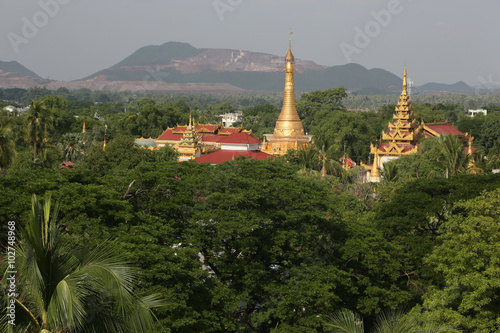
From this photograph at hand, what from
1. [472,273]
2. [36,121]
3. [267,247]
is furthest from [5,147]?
[472,273]

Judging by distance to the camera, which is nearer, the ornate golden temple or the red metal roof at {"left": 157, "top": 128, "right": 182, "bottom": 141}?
the ornate golden temple

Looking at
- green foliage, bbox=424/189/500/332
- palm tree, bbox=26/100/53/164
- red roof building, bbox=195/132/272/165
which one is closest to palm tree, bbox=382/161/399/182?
red roof building, bbox=195/132/272/165

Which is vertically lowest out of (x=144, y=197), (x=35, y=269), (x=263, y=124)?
(x=263, y=124)

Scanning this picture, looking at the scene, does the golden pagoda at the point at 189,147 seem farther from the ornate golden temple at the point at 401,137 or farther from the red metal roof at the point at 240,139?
the ornate golden temple at the point at 401,137

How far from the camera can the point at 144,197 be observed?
2120 cm

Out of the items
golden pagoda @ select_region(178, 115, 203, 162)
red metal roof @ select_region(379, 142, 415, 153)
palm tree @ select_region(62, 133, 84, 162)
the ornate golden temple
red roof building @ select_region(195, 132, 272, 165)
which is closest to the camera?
red roof building @ select_region(195, 132, 272, 165)

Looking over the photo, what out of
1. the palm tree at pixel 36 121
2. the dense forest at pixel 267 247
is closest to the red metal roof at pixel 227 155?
the palm tree at pixel 36 121

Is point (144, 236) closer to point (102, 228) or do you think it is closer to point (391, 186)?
point (102, 228)

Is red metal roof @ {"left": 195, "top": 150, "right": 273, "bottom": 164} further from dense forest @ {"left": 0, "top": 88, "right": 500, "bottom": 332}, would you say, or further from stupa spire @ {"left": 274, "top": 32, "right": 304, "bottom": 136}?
dense forest @ {"left": 0, "top": 88, "right": 500, "bottom": 332}

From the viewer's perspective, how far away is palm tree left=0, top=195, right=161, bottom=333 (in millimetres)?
9500

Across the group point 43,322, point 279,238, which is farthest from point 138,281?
point 279,238

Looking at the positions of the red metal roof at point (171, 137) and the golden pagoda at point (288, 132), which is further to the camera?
the red metal roof at point (171, 137)

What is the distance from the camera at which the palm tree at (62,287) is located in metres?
9.50

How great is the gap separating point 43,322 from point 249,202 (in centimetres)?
1055
